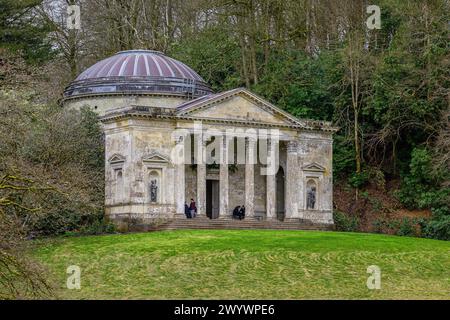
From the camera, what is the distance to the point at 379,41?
78188mm

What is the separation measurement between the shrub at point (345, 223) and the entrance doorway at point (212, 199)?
6934mm

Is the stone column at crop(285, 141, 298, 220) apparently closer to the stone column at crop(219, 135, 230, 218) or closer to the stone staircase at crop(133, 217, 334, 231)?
the stone staircase at crop(133, 217, 334, 231)

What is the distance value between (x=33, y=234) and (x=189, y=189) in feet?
39.8

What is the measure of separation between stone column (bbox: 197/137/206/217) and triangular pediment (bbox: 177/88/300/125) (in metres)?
1.65

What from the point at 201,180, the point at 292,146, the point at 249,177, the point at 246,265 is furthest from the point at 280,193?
the point at 246,265

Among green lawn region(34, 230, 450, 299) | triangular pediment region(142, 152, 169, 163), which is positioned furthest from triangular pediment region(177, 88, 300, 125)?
green lawn region(34, 230, 450, 299)

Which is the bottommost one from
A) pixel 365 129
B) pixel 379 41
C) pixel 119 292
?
pixel 119 292

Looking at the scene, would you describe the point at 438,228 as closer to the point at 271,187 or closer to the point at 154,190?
the point at 271,187

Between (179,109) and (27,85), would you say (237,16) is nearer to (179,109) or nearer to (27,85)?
(179,109)

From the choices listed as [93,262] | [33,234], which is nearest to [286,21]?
[33,234]

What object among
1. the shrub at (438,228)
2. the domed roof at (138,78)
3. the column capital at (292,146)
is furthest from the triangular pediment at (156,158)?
the shrub at (438,228)

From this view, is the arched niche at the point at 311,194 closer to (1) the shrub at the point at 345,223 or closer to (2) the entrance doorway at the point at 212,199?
(1) the shrub at the point at 345,223

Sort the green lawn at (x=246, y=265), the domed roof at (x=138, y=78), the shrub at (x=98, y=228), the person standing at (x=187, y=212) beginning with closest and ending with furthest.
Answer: the green lawn at (x=246, y=265)
the shrub at (x=98, y=228)
the person standing at (x=187, y=212)
the domed roof at (x=138, y=78)

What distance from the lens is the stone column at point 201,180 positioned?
217ft
